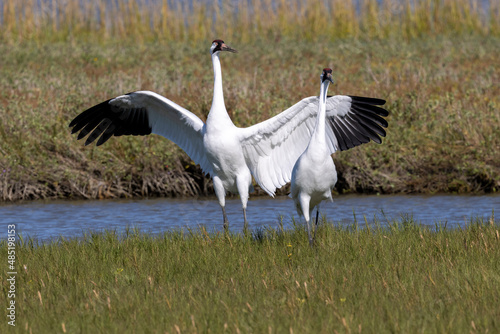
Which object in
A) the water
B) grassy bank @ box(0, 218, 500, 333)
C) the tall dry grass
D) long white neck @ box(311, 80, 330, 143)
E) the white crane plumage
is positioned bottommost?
grassy bank @ box(0, 218, 500, 333)

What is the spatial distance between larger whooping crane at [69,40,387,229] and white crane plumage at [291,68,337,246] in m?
0.63

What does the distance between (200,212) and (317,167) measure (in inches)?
150

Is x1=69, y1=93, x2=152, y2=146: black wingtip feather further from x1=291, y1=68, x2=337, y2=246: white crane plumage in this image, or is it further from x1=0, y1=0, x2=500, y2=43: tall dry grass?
x1=0, y1=0, x2=500, y2=43: tall dry grass

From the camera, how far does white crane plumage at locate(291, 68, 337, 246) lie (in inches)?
277

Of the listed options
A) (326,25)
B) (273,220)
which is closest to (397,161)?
(273,220)

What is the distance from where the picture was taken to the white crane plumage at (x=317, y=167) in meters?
7.03

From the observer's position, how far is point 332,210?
1033 centimetres

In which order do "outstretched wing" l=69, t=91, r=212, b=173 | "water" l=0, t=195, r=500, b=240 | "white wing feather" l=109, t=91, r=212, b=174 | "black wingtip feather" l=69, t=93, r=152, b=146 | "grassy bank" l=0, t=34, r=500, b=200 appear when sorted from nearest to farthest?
1. "white wing feather" l=109, t=91, r=212, b=174
2. "outstretched wing" l=69, t=91, r=212, b=173
3. "black wingtip feather" l=69, t=93, r=152, b=146
4. "water" l=0, t=195, r=500, b=240
5. "grassy bank" l=0, t=34, r=500, b=200

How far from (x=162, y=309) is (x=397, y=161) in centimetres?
711

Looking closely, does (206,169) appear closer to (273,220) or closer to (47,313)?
(273,220)

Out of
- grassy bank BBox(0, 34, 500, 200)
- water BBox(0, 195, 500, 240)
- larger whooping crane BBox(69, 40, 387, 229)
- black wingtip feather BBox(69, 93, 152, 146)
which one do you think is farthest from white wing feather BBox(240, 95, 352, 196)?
grassy bank BBox(0, 34, 500, 200)

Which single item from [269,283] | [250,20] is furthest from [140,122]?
[250,20]

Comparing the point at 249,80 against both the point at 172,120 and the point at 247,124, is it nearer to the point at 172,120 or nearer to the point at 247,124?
the point at 247,124

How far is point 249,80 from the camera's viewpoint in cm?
1554
